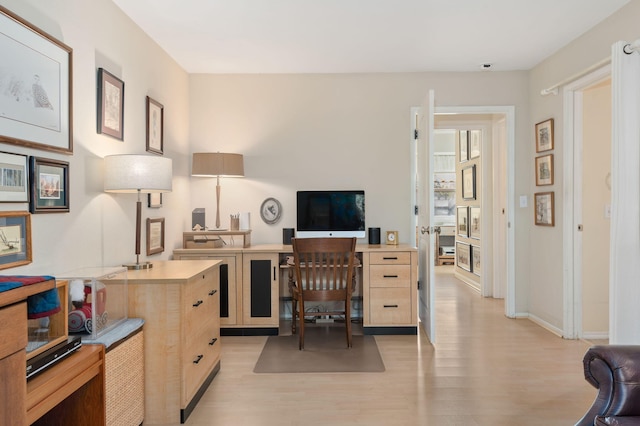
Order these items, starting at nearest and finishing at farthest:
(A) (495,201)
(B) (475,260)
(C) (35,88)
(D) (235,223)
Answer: (C) (35,88) < (D) (235,223) < (A) (495,201) < (B) (475,260)

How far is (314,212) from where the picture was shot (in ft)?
13.4

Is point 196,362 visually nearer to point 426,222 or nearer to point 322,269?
point 322,269

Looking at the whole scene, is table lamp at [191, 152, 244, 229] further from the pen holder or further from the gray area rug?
the gray area rug

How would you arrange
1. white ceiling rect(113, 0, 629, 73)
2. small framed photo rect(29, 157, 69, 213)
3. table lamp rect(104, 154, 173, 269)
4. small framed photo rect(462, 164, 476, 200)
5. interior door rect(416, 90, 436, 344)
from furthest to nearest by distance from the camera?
small framed photo rect(462, 164, 476, 200) → interior door rect(416, 90, 436, 344) → white ceiling rect(113, 0, 629, 73) → table lamp rect(104, 154, 173, 269) → small framed photo rect(29, 157, 69, 213)

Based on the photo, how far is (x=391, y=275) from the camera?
3.75 m

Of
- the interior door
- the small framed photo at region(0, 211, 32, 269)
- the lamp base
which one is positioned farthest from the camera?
the interior door

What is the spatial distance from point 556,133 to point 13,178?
4.02 m

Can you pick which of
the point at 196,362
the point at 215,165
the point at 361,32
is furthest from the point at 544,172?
the point at 196,362

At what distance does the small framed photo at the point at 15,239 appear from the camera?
172cm

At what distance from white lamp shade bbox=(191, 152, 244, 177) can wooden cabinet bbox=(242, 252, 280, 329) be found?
0.78 m

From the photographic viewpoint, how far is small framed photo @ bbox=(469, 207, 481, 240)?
5777mm

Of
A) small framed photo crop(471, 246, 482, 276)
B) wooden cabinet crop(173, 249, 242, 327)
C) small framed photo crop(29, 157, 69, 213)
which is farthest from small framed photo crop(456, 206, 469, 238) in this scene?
small framed photo crop(29, 157, 69, 213)

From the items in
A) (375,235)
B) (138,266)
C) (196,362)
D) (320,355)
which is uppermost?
(375,235)

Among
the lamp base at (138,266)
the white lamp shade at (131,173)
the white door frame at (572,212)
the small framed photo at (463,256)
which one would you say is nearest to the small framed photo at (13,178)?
the white lamp shade at (131,173)
